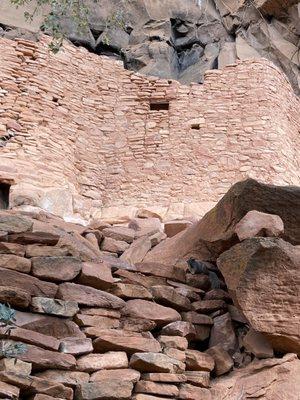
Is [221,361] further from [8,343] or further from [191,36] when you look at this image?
[191,36]

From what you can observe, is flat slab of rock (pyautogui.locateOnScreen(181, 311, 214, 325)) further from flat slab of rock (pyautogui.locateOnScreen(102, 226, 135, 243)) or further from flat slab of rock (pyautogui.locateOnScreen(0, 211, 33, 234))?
flat slab of rock (pyautogui.locateOnScreen(102, 226, 135, 243))

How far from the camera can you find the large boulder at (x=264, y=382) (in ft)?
15.3

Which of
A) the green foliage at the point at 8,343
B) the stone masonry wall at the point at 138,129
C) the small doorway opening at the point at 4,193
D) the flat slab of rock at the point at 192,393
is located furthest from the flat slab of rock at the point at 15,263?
the stone masonry wall at the point at 138,129

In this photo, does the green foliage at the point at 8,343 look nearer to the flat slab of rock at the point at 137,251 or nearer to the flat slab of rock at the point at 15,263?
the flat slab of rock at the point at 15,263

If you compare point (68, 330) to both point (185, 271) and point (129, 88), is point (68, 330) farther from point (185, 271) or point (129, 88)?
point (129, 88)

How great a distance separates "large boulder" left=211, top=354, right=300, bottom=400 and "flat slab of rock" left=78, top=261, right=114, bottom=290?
39.1 inches

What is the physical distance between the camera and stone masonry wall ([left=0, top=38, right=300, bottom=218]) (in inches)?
435

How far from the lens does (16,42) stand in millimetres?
11883

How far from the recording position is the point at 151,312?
16.8 ft

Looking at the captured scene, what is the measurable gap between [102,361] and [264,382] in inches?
40.6

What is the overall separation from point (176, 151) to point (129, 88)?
1692 mm

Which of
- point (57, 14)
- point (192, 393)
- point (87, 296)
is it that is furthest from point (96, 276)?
point (57, 14)

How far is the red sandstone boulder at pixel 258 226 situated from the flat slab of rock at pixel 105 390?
1360 mm

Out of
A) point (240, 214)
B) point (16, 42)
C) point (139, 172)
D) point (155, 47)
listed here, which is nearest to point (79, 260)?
point (240, 214)
